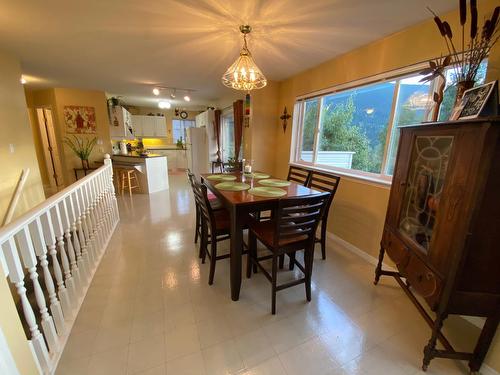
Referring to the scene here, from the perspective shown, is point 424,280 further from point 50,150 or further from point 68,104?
point 50,150

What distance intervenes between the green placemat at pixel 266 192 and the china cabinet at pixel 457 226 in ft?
3.31

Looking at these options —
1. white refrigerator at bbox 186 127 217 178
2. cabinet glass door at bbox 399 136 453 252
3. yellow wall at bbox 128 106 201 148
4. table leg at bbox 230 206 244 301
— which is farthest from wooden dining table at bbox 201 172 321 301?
yellow wall at bbox 128 106 201 148

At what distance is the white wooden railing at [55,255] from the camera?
99 centimetres

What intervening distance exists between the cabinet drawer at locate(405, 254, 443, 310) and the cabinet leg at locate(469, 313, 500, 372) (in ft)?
0.92

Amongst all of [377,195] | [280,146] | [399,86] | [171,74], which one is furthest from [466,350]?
[171,74]

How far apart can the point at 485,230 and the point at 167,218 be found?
3522 mm

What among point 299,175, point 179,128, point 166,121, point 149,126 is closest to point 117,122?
point 149,126

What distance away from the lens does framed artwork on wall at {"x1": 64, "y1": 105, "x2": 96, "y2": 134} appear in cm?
457

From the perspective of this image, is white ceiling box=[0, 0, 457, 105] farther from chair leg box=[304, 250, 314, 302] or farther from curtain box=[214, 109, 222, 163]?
curtain box=[214, 109, 222, 163]

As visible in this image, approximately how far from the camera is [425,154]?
140 centimetres

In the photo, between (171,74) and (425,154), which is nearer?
(425,154)

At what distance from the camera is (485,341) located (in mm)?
1169

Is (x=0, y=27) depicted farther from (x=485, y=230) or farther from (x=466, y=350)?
(x=466, y=350)

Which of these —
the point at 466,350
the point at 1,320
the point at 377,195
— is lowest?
the point at 466,350
